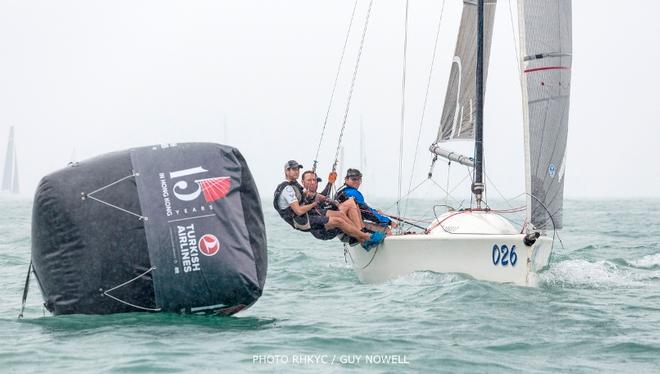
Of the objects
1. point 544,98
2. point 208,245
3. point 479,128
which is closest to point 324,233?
point 479,128

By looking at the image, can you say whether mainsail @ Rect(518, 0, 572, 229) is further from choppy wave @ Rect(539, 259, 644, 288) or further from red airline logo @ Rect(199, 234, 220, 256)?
red airline logo @ Rect(199, 234, 220, 256)

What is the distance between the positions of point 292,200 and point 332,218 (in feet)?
2.47

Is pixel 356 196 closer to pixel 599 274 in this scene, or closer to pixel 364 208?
pixel 364 208

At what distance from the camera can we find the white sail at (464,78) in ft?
43.3

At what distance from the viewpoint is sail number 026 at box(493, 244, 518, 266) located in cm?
1004

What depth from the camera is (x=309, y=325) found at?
754 centimetres

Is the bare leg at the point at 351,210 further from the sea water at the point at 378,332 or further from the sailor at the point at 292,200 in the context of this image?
the sea water at the point at 378,332

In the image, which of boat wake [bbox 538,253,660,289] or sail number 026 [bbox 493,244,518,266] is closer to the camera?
sail number 026 [bbox 493,244,518,266]

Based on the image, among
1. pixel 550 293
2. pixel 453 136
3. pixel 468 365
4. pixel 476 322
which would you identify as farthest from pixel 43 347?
Answer: pixel 453 136

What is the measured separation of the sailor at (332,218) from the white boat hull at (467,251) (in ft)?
0.81

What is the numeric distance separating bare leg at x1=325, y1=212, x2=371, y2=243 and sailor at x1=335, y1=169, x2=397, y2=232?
372 mm

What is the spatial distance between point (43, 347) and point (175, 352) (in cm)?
101

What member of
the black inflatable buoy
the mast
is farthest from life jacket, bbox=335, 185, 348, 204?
the black inflatable buoy

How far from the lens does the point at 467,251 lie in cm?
1022
